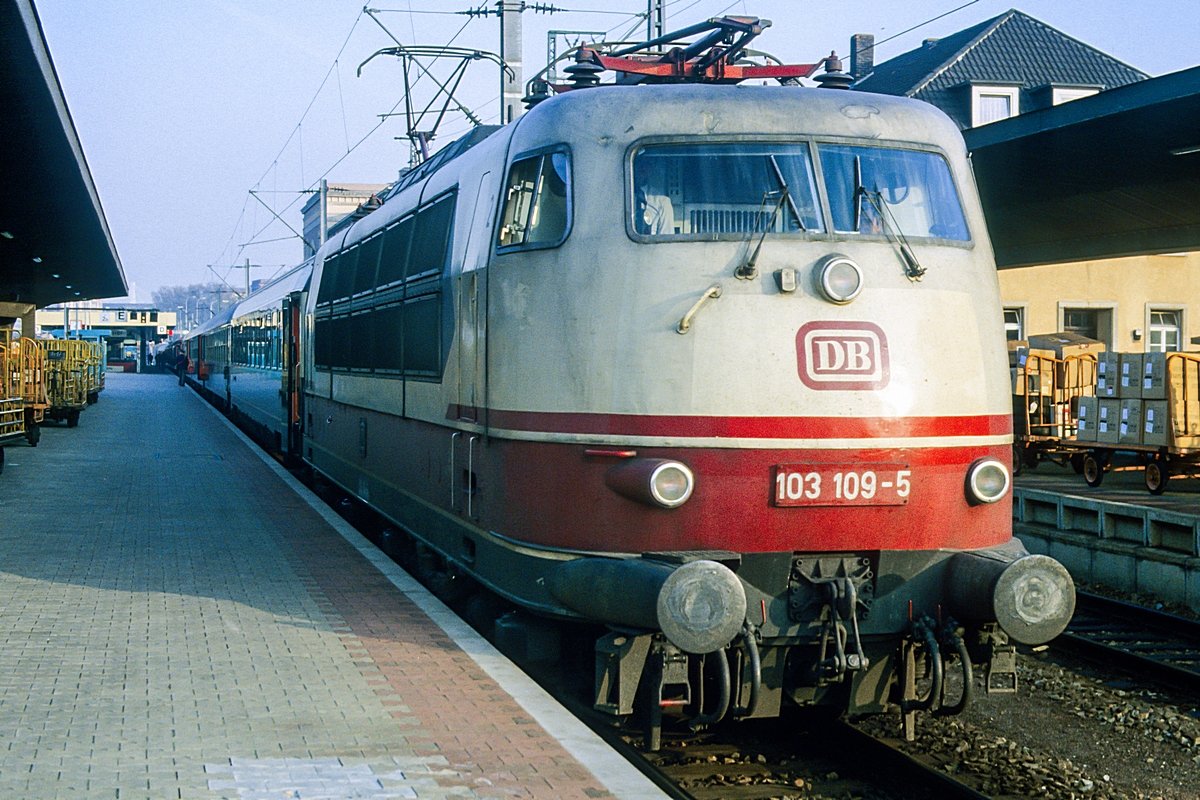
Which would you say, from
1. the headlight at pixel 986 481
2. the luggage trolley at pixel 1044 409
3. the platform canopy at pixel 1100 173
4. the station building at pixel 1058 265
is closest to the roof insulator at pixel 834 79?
the headlight at pixel 986 481

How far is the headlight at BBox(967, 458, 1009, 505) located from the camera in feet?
21.1

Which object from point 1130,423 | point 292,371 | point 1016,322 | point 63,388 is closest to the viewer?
point 1130,423

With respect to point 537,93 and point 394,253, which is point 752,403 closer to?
point 537,93

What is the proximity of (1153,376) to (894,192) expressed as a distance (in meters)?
10.7

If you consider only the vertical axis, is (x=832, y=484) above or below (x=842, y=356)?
below

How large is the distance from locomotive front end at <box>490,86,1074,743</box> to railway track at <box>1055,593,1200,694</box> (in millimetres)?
2893

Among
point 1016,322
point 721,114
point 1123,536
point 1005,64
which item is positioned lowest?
point 1123,536

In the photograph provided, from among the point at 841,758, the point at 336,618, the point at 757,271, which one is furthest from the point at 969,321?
the point at 336,618

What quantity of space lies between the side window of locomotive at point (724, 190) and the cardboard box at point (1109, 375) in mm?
11507

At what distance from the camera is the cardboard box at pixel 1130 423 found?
52.1 feet

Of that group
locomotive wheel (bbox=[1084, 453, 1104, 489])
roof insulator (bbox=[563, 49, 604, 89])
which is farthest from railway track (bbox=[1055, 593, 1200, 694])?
locomotive wheel (bbox=[1084, 453, 1104, 489])

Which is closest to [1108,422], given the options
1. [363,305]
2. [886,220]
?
[363,305]

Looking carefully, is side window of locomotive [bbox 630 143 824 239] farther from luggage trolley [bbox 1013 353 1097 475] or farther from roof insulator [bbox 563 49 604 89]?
luggage trolley [bbox 1013 353 1097 475]

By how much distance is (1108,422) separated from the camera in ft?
54.3
